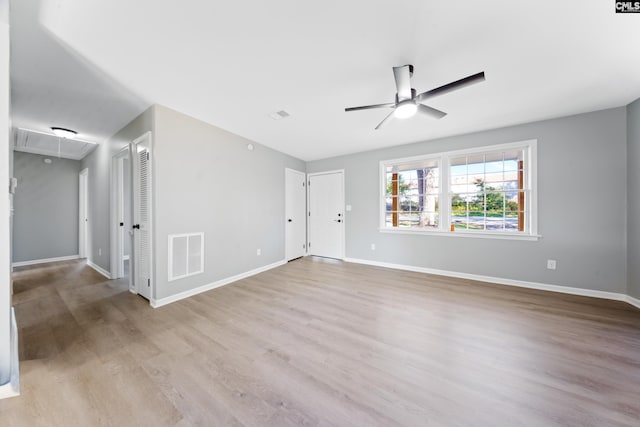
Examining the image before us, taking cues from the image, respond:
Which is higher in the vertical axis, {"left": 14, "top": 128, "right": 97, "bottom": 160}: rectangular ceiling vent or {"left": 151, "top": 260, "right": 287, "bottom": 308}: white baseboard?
{"left": 14, "top": 128, "right": 97, "bottom": 160}: rectangular ceiling vent

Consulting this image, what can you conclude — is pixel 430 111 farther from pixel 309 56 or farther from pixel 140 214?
pixel 140 214

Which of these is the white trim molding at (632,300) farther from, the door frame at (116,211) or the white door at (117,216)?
the door frame at (116,211)

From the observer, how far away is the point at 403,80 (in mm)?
1863

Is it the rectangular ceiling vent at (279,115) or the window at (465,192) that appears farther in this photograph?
the window at (465,192)

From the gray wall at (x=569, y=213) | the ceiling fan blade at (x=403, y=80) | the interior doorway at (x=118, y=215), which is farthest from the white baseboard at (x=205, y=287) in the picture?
the ceiling fan blade at (x=403, y=80)

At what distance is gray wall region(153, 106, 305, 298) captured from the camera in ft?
8.70

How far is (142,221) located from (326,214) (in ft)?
11.3

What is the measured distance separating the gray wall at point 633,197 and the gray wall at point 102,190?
6.21m

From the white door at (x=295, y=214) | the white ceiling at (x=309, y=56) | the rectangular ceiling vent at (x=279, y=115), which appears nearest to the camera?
the white ceiling at (x=309, y=56)

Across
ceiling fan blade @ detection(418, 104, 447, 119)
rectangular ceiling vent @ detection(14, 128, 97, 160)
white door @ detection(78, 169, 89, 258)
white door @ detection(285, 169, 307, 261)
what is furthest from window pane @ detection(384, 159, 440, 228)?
white door @ detection(78, 169, 89, 258)

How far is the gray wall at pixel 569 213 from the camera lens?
2727mm

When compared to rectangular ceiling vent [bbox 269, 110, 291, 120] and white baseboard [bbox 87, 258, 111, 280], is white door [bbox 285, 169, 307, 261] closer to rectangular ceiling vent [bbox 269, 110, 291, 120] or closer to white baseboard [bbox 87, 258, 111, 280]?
rectangular ceiling vent [bbox 269, 110, 291, 120]

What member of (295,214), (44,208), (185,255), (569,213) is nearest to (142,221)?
(185,255)

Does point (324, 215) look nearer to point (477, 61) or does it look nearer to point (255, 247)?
point (255, 247)
